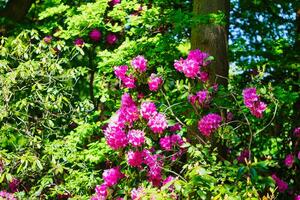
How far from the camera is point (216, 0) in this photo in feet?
15.7

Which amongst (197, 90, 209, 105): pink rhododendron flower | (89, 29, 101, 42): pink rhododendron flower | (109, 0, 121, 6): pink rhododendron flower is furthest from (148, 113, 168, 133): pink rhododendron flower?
(89, 29, 101, 42): pink rhododendron flower

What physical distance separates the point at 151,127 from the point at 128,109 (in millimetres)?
273

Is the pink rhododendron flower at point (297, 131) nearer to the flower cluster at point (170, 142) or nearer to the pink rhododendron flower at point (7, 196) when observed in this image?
the flower cluster at point (170, 142)

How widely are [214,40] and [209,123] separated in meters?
1.04

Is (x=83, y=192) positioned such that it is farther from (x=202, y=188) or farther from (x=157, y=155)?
(x=202, y=188)

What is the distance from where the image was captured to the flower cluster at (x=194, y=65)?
166 inches

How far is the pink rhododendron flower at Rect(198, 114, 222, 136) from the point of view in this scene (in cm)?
399

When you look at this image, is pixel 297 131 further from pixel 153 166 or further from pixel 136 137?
pixel 136 137

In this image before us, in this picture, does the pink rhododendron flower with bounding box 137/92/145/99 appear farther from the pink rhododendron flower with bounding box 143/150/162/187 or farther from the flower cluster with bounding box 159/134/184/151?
the pink rhododendron flower with bounding box 143/150/162/187

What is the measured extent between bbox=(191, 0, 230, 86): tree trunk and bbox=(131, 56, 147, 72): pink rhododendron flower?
642 mm

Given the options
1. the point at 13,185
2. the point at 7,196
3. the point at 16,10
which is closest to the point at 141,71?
the point at 7,196

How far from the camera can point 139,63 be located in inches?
172

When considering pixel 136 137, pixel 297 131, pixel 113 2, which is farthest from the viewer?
pixel 113 2

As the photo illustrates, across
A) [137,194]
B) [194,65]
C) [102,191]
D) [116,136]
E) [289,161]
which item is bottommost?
[289,161]
